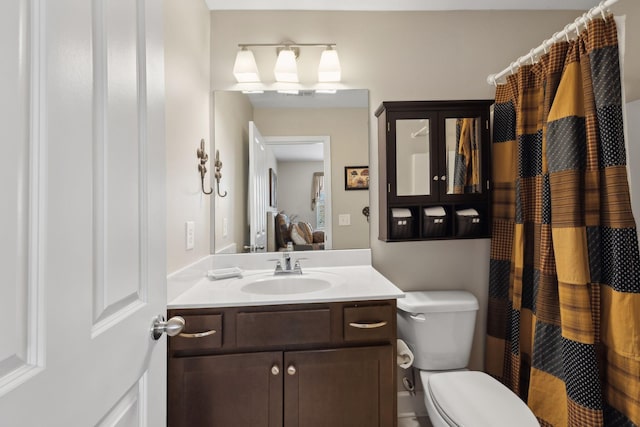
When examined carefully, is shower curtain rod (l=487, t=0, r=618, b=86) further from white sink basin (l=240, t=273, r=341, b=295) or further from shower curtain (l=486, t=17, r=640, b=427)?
white sink basin (l=240, t=273, r=341, b=295)

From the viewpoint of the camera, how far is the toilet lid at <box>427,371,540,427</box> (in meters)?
1.17

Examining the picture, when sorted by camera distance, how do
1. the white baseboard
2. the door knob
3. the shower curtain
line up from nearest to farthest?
the door knob → the shower curtain → the white baseboard

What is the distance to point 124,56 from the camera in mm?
643

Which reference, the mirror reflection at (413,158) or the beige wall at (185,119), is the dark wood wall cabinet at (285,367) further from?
the mirror reflection at (413,158)

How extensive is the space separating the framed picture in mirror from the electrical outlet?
2.89 ft

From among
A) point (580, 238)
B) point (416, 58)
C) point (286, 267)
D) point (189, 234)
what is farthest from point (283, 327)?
point (416, 58)

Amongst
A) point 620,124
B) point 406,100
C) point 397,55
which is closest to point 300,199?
point 406,100

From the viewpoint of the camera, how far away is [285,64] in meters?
1.76

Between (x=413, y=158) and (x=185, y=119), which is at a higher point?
(x=185, y=119)

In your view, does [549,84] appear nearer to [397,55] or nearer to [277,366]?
[397,55]

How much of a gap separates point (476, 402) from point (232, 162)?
1646mm

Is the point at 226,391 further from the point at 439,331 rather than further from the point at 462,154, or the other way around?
the point at 462,154

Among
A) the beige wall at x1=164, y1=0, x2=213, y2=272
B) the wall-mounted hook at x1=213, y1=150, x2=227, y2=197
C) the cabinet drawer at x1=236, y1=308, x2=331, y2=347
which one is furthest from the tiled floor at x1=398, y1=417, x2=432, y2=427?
the wall-mounted hook at x1=213, y1=150, x2=227, y2=197

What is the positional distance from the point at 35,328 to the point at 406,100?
1888 mm
